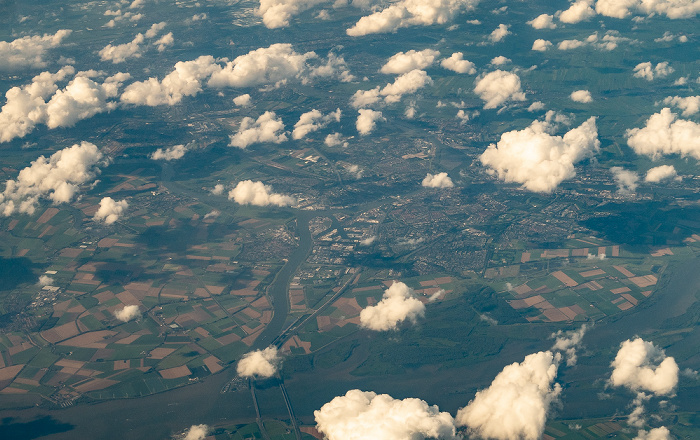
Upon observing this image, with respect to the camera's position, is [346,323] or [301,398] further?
[346,323]

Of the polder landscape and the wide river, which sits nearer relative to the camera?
the wide river

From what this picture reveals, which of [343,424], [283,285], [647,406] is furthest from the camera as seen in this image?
[283,285]

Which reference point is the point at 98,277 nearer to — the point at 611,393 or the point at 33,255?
the point at 33,255

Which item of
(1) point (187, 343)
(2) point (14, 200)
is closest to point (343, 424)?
(1) point (187, 343)

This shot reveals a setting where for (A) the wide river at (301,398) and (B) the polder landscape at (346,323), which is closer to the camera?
(A) the wide river at (301,398)

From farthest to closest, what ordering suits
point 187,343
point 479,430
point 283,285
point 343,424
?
point 283,285 → point 187,343 → point 479,430 → point 343,424

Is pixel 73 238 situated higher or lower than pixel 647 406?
higher

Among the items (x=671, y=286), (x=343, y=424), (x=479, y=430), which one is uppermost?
(x=343, y=424)

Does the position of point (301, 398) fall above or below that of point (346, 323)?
above
